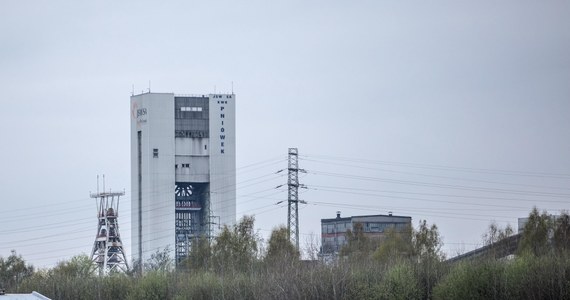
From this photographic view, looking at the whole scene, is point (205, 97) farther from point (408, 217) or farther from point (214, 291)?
point (214, 291)

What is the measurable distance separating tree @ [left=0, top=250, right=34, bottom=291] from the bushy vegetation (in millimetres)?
952

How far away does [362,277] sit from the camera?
141 ft

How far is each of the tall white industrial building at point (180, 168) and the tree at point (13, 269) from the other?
25500mm

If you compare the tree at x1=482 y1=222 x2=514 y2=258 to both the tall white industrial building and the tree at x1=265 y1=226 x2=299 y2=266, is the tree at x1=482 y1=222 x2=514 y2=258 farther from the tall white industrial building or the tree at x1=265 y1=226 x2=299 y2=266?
the tall white industrial building

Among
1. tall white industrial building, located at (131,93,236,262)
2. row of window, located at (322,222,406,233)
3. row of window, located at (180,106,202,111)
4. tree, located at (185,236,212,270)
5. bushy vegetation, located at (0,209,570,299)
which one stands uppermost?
row of window, located at (180,106,202,111)

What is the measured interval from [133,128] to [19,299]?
84402 mm

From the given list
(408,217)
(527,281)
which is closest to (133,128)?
(408,217)

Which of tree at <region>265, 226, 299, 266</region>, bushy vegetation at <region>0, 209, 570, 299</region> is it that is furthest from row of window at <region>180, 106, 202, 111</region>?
bushy vegetation at <region>0, 209, 570, 299</region>

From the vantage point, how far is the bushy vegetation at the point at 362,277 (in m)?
37.4

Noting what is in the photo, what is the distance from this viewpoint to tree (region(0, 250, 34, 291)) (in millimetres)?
67394

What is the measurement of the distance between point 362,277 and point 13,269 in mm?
41730

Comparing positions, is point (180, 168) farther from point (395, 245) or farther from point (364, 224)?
point (395, 245)

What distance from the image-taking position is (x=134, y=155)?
110 meters

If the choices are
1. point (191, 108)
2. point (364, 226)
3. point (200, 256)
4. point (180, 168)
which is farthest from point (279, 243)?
point (191, 108)
